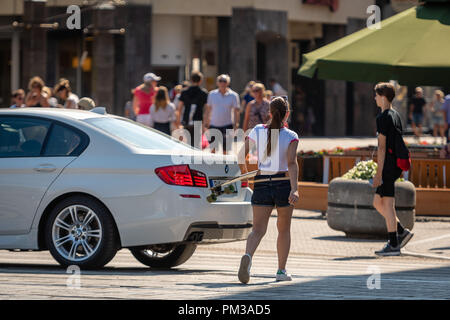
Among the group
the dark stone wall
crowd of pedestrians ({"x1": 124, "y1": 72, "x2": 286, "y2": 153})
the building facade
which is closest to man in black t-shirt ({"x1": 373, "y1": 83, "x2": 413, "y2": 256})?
crowd of pedestrians ({"x1": 124, "y1": 72, "x2": 286, "y2": 153})

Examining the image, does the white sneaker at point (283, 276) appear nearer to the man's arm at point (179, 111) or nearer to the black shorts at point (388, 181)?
the black shorts at point (388, 181)

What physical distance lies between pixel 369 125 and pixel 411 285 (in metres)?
39.1

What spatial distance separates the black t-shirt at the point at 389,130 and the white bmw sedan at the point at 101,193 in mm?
2310

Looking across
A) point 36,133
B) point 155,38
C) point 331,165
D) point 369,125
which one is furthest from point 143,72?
point 36,133

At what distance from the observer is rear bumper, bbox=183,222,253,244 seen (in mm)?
9891

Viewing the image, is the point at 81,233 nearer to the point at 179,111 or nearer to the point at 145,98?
the point at 179,111

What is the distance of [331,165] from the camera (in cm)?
1816

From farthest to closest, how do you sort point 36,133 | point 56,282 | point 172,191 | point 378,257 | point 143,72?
point 143,72, point 378,257, point 36,133, point 172,191, point 56,282

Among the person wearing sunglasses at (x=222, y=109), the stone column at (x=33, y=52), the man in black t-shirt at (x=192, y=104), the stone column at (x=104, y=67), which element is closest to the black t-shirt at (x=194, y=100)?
the man in black t-shirt at (x=192, y=104)

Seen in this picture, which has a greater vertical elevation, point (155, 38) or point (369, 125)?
point (155, 38)

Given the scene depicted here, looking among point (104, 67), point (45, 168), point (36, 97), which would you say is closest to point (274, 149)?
point (45, 168)

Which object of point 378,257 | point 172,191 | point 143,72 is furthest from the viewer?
point 143,72

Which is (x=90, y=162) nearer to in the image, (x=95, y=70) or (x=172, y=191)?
(x=172, y=191)

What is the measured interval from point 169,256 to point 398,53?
218 inches
